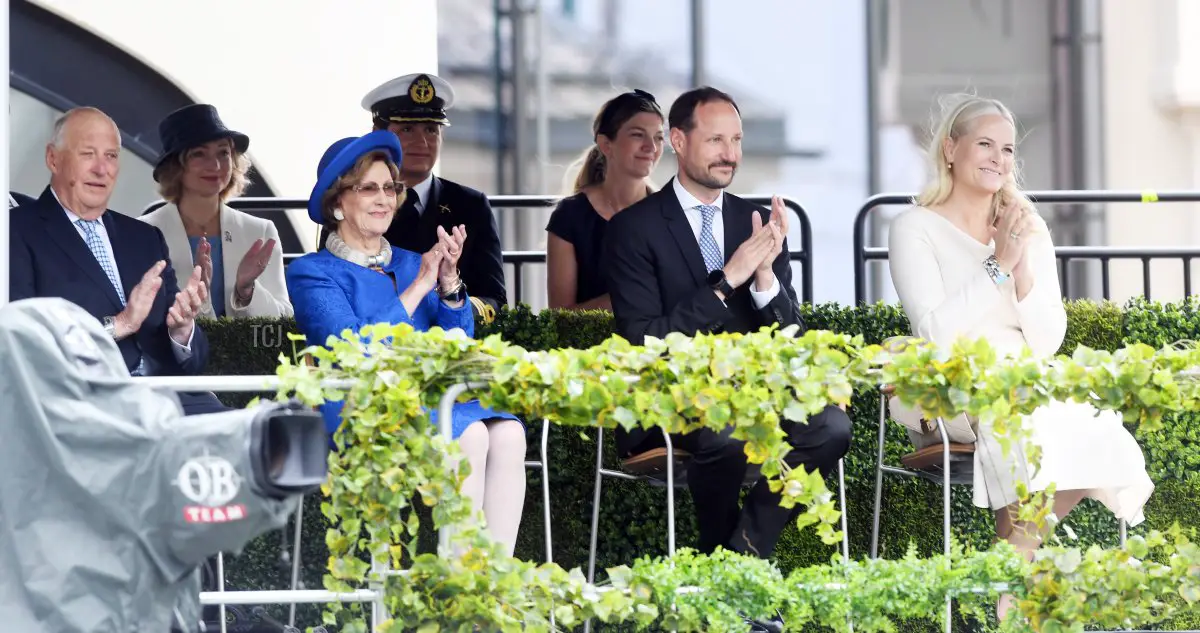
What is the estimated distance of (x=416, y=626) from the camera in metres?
3.31

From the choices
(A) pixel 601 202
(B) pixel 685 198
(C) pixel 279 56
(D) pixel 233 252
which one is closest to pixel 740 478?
(B) pixel 685 198

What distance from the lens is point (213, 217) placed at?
6.10 m

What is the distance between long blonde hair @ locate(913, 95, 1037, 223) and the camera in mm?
5062

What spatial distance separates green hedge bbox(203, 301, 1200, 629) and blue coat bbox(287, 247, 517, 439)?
1.07 meters

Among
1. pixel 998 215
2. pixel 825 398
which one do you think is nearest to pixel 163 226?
pixel 998 215

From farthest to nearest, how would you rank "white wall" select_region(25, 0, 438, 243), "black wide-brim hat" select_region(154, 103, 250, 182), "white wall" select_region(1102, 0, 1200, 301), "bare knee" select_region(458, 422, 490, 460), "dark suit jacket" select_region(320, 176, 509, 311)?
"white wall" select_region(1102, 0, 1200, 301), "white wall" select_region(25, 0, 438, 243), "black wide-brim hat" select_region(154, 103, 250, 182), "dark suit jacket" select_region(320, 176, 509, 311), "bare knee" select_region(458, 422, 490, 460)

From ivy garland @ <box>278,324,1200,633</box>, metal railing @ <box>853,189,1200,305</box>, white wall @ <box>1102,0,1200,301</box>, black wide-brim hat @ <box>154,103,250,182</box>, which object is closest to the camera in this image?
ivy garland @ <box>278,324,1200,633</box>

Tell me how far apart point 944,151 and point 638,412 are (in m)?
2.17

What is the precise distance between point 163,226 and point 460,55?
7.15 meters

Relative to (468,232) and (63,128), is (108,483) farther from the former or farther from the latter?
(468,232)

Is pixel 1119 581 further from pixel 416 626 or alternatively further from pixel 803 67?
pixel 803 67

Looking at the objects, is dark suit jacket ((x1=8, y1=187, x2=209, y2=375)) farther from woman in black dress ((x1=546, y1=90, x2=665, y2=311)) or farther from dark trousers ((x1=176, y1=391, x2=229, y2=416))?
woman in black dress ((x1=546, y1=90, x2=665, y2=311))

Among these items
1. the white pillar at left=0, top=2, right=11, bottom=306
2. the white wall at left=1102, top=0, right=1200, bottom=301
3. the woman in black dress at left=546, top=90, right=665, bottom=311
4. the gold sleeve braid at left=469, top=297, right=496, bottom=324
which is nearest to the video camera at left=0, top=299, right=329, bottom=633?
the white pillar at left=0, top=2, right=11, bottom=306

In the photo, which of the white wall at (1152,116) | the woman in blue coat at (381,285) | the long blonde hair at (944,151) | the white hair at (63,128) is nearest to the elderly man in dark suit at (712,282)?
the woman in blue coat at (381,285)
